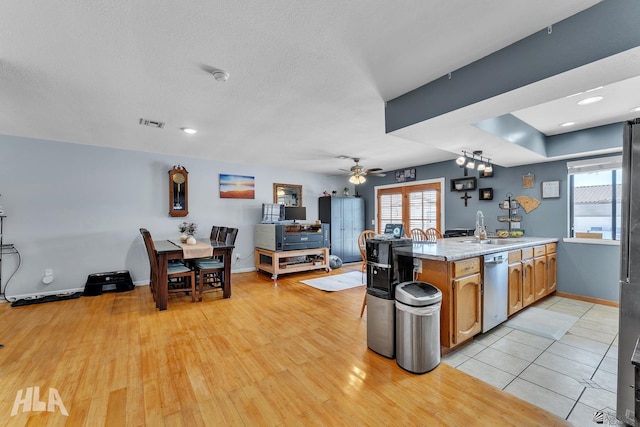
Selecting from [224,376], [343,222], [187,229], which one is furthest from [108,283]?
[343,222]

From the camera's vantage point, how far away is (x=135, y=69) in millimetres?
2086

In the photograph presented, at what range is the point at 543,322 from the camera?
3049mm

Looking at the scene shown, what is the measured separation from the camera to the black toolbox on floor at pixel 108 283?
163 inches

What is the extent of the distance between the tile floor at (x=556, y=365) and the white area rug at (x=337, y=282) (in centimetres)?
224

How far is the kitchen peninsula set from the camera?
230 centimetres

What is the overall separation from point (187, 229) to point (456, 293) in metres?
4.29

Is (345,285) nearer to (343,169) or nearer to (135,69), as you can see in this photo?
(343,169)

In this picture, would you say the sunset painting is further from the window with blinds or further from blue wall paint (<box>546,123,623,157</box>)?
the window with blinds

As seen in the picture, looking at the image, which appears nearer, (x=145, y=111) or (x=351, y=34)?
(x=351, y=34)

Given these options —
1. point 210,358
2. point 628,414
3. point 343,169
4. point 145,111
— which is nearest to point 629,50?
point 628,414

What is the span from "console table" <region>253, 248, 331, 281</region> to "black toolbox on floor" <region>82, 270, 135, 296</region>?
2312 millimetres

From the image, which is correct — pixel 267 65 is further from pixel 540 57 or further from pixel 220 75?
pixel 540 57

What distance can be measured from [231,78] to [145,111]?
4.49ft

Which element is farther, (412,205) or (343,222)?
(343,222)
